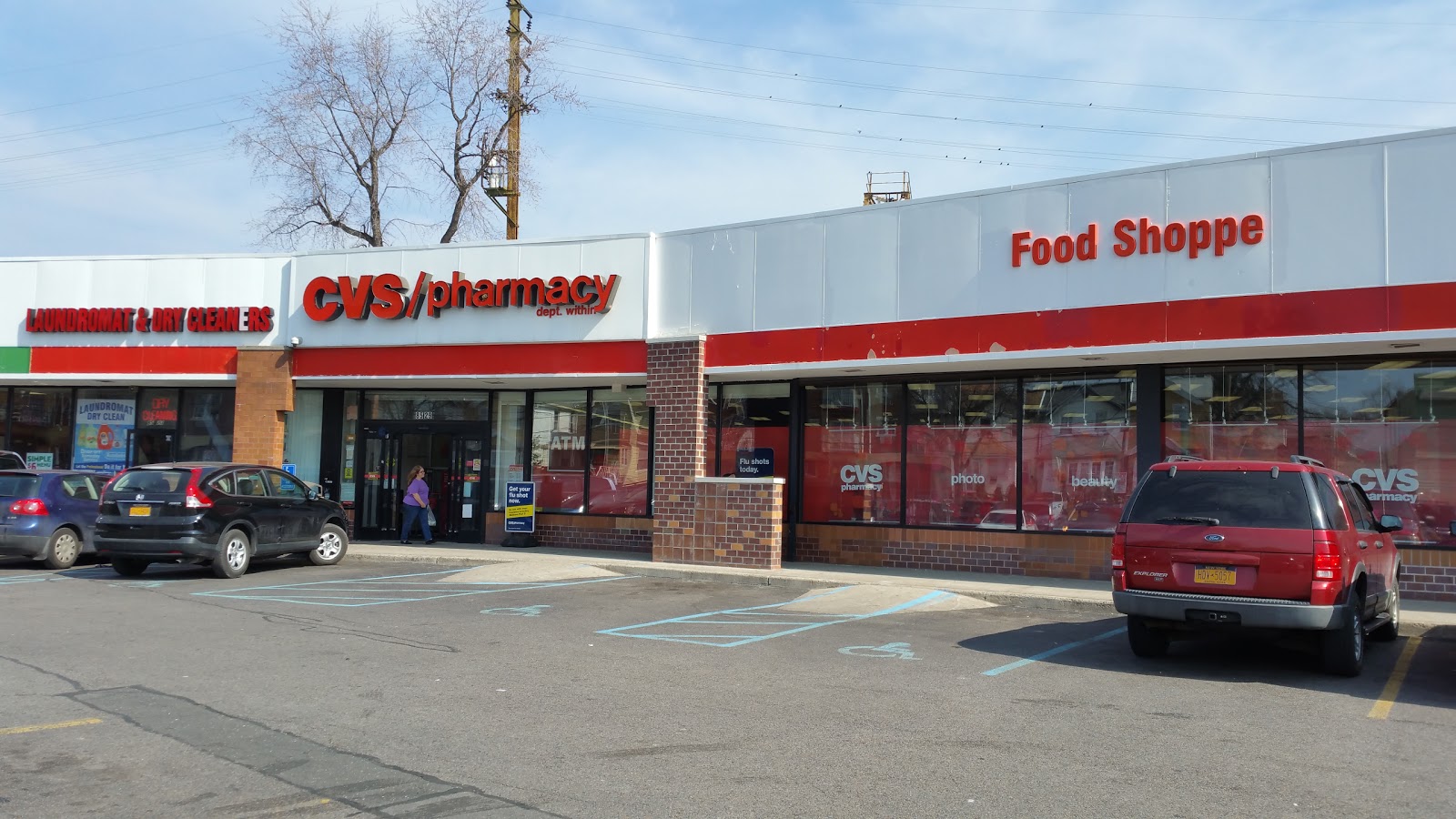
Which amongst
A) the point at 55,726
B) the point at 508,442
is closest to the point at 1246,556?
the point at 55,726

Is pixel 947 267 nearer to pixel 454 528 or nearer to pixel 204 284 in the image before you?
pixel 454 528

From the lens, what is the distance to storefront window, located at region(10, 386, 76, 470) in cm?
2441

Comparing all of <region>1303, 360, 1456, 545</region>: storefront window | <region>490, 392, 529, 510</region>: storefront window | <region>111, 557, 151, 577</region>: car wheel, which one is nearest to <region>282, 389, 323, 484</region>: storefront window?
<region>490, 392, 529, 510</region>: storefront window

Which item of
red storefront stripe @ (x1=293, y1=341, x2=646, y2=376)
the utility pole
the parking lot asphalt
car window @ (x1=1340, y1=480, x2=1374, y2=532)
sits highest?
the utility pole

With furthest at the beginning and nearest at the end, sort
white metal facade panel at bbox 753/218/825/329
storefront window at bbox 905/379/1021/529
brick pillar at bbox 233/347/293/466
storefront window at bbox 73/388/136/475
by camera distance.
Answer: storefront window at bbox 73/388/136/475
brick pillar at bbox 233/347/293/466
white metal facade panel at bbox 753/218/825/329
storefront window at bbox 905/379/1021/529

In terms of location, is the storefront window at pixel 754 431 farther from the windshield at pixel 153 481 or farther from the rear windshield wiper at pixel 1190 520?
the rear windshield wiper at pixel 1190 520

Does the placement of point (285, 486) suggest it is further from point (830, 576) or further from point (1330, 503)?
point (1330, 503)

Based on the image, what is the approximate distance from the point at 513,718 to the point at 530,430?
1505 cm

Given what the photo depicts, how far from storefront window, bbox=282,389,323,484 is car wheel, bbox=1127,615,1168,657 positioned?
17.6m

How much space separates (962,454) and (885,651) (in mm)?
7703

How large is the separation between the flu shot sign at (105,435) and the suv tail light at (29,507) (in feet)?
24.0

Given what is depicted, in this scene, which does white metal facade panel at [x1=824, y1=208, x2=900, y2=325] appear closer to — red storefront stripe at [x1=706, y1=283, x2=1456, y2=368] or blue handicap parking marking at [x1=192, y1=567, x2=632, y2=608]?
red storefront stripe at [x1=706, y1=283, x2=1456, y2=368]

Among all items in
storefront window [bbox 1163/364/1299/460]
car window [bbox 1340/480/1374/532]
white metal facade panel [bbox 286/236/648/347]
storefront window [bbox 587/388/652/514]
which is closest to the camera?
car window [bbox 1340/480/1374/532]

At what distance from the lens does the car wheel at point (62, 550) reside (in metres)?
17.2
